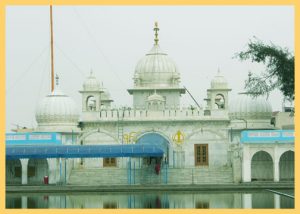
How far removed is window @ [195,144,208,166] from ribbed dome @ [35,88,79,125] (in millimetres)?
7155

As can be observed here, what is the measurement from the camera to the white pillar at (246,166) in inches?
1465

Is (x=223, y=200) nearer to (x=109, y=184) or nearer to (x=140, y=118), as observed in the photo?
(x=109, y=184)

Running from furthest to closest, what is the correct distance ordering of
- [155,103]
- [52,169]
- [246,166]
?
[155,103], [52,169], [246,166]

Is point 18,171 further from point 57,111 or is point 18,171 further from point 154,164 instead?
point 154,164

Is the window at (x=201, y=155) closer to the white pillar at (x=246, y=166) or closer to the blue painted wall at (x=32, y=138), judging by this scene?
the white pillar at (x=246, y=166)

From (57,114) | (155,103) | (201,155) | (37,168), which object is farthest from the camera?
(155,103)

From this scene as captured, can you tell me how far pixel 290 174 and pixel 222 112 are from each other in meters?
6.09

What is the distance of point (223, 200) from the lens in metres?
25.4

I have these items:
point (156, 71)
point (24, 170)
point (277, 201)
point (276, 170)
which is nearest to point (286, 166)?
point (276, 170)

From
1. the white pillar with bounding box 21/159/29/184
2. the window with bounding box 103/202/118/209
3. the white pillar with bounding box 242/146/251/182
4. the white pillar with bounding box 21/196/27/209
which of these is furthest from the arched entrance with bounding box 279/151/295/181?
the window with bounding box 103/202/118/209

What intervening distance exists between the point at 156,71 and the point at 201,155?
6.82 metres

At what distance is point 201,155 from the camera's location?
138 ft

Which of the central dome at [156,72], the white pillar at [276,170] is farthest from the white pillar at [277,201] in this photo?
the central dome at [156,72]

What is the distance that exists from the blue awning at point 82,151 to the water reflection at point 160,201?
622 cm
